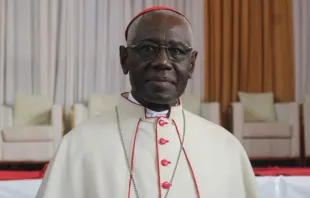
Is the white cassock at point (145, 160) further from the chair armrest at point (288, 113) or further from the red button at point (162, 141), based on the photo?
the chair armrest at point (288, 113)

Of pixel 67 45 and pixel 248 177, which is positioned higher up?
pixel 67 45

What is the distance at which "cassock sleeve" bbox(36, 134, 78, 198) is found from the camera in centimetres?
116

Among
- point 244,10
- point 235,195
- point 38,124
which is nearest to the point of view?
point 235,195

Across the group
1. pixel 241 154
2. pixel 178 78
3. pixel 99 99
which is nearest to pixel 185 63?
pixel 178 78

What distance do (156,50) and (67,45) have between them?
4.50 m

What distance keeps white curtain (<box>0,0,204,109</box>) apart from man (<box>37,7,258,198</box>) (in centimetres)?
429

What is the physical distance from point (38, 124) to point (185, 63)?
414cm

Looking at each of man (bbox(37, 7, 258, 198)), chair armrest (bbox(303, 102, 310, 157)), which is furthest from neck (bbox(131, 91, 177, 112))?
chair armrest (bbox(303, 102, 310, 157))

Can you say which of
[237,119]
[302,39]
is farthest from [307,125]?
[302,39]

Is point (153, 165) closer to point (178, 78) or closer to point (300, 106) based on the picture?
point (178, 78)

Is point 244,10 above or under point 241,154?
above

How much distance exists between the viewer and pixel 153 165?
1183 mm

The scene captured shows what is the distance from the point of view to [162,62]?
3.68ft

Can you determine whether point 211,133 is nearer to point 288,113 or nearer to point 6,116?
point 288,113
